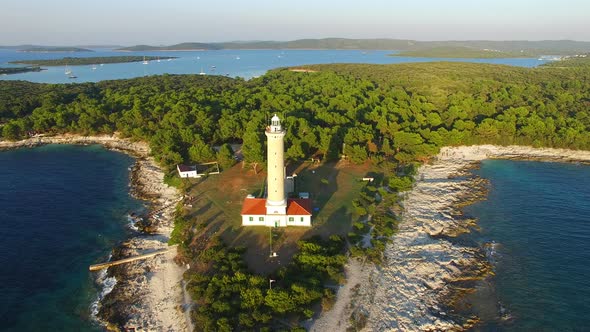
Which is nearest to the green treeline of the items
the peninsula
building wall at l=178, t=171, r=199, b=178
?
the peninsula

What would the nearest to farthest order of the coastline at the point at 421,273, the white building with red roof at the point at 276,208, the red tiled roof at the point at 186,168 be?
the coastline at the point at 421,273 < the white building with red roof at the point at 276,208 < the red tiled roof at the point at 186,168

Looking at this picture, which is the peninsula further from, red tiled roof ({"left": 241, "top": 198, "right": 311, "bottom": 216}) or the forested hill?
red tiled roof ({"left": 241, "top": 198, "right": 311, "bottom": 216})

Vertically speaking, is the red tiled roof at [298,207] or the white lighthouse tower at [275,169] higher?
the white lighthouse tower at [275,169]

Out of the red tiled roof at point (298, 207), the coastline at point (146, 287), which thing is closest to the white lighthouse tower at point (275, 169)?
the red tiled roof at point (298, 207)

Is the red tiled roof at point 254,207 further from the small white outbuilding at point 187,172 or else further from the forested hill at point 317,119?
the small white outbuilding at point 187,172

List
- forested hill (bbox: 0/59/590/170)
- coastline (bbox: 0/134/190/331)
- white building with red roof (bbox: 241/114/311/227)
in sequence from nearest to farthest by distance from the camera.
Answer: coastline (bbox: 0/134/190/331)
white building with red roof (bbox: 241/114/311/227)
forested hill (bbox: 0/59/590/170)

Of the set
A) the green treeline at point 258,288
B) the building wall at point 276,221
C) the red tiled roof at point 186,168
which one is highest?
the red tiled roof at point 186,168

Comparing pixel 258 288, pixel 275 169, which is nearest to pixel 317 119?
pixel 275 169
